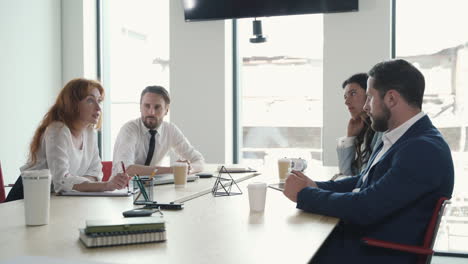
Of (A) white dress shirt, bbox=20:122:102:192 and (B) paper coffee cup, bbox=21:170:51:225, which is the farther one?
(A) white dress shirt, bbox=20:122:102:192

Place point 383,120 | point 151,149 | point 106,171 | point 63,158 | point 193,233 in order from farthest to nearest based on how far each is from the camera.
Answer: point 151,149 < point 106,171 < point 63,158 < point 383,120 < point 193,233

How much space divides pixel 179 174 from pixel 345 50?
245 cm

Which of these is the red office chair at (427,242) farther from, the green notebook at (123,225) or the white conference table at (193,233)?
the green notebook at (123,225)

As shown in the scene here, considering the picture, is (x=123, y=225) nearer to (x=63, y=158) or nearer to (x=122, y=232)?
(x=122, y=232)

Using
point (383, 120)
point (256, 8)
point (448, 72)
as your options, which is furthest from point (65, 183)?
point (448, 72)

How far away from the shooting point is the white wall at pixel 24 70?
190 inches

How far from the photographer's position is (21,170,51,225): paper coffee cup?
1.69 m

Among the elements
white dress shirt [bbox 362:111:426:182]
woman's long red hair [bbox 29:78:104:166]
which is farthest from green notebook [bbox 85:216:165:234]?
woman's long red hair [bbox 29:78:104:166]

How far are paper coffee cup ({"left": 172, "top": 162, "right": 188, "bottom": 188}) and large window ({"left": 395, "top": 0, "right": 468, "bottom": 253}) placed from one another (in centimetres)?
267

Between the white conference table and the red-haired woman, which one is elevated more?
the red-haired woman

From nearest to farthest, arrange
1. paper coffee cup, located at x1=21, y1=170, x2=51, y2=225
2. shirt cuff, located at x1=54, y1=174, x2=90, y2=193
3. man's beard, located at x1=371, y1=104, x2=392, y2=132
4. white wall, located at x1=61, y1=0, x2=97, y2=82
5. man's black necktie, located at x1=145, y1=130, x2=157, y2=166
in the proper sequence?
paper coffee cup, located at x1=21, y1=170, x2=51, y2=225
man's beard, located at x1=371, y1=104, x2=392, y2=132
shirt cuff, located at x1=54, y1=174, x2=90, y2=193
man's black necktie, located at x1=145, y1=130, x2=157, y2=166
white wall, located at x1=61, y1=0, x2=97, y2=82

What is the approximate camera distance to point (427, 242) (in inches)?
71.4

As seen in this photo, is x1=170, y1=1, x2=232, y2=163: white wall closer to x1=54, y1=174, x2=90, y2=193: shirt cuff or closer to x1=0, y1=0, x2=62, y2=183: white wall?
x1=0, y1=0, x2=62, y2=183: white wall

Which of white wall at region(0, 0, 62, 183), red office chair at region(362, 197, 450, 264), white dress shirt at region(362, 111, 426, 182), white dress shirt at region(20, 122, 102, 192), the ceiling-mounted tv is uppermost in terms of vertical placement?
the ceiling-mounted tv
